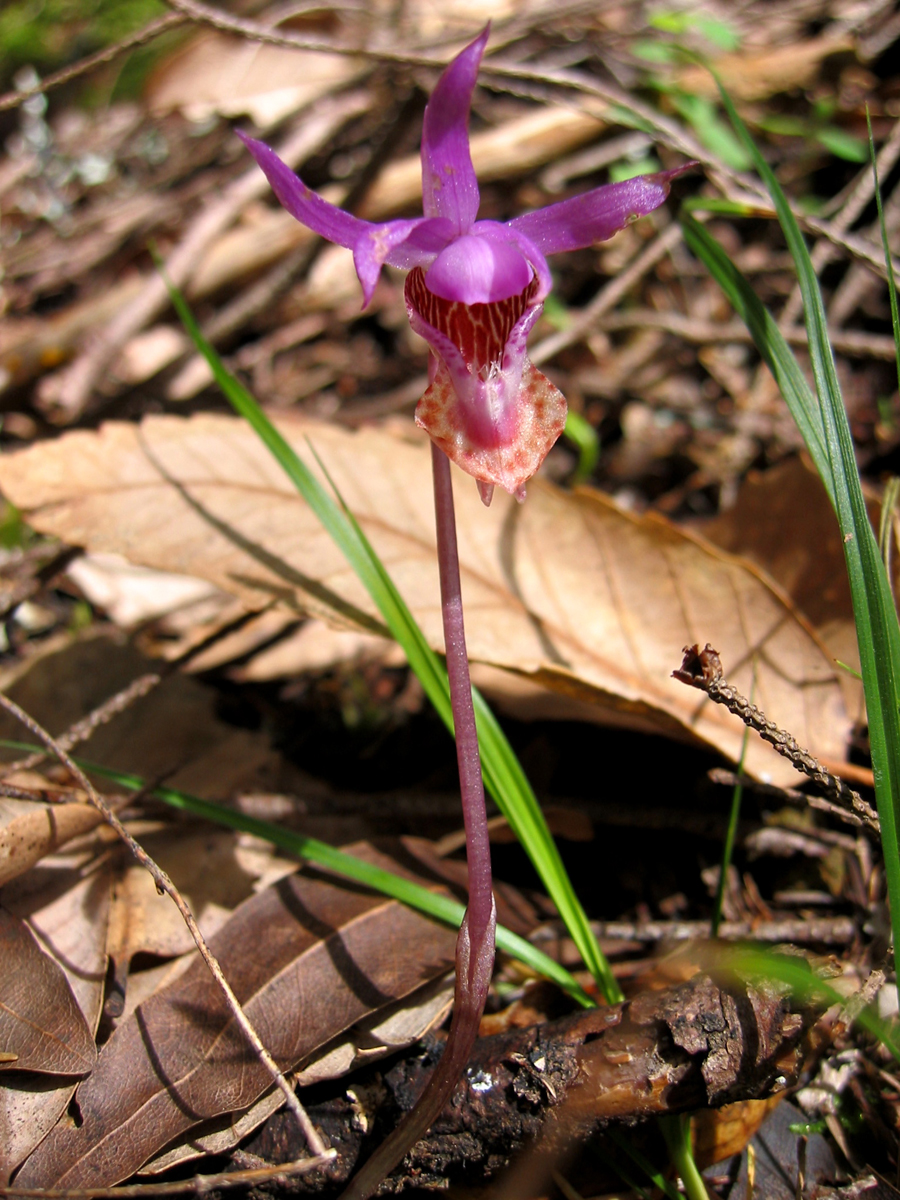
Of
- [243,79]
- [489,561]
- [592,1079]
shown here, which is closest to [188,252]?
[243,79]

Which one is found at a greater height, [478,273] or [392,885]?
[478,273]

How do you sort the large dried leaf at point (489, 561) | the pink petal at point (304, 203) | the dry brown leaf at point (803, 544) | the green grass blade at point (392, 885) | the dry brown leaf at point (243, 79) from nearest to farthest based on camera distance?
the pink petal at point (304, 203), the green grass blade at point (392, 885), the large dried leaf at point (489, 561), the dry brown leaf at point (803, 544), the dry brown leaf at point (243, 79)

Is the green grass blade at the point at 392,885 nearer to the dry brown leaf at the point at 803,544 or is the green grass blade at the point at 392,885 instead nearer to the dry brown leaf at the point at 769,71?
the dry brown leaf at the point at 803,544

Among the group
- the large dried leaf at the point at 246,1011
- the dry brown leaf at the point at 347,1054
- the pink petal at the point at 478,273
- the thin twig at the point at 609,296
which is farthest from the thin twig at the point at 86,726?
the thin twig at the point at 609,296

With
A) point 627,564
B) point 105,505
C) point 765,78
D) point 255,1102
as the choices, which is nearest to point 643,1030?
point 255,1102

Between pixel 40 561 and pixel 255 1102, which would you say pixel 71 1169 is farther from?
pixel 40 561

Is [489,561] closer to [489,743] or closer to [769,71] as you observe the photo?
[489,743]
